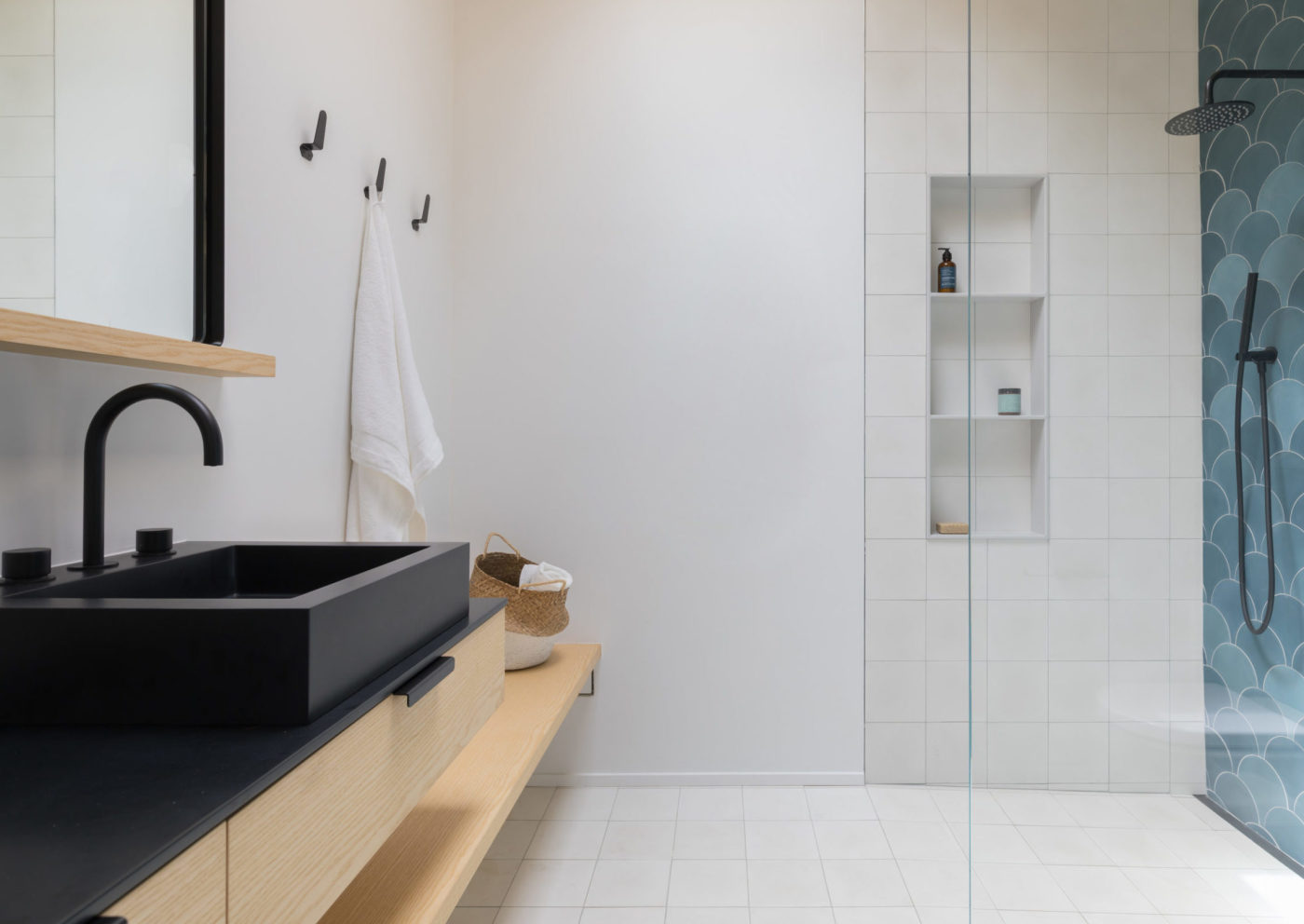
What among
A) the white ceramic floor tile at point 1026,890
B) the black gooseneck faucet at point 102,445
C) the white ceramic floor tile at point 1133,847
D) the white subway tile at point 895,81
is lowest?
the white ceramic floor tile at point 1026,890

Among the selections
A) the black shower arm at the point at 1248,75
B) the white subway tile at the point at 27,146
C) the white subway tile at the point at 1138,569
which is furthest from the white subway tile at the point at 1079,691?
the white subway tile at the point at 27,146

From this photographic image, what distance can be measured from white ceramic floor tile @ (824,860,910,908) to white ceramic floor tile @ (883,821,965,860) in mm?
89

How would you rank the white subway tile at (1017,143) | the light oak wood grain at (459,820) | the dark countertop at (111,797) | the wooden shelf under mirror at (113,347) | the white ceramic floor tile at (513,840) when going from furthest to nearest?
1. the white ceramic floor tile at (513,840)
2. the white subway tile at (1017,143)
3. the light oak wood grain at (459,820)
4. the wooden shelf under mirror at (113,347)
5. the dark countertop at (111,797)

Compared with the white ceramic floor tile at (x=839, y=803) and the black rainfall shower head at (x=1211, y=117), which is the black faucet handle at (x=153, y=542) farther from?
the white ceramic floor tile at (x=839, y=803)

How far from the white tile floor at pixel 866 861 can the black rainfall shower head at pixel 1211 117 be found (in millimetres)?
1075

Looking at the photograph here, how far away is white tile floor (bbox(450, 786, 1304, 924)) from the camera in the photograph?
4.20 ft

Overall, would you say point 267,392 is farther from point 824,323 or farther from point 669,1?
point 669,1

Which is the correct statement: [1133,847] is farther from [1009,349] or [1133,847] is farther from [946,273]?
[946,273]

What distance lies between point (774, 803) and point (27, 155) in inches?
94.1

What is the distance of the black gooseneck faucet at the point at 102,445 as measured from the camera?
3.05 ft

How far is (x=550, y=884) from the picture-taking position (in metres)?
2.01

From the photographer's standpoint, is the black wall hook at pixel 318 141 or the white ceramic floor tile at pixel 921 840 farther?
the white ceramic floor tile at pixel 921 840

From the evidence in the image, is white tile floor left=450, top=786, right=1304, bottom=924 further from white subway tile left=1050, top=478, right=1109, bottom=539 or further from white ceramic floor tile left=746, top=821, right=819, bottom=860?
white subway tile left=1050, top=478, right=1109, bottom=539

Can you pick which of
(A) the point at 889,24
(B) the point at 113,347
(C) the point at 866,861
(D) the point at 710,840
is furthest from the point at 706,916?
(A) the point at 889,24
